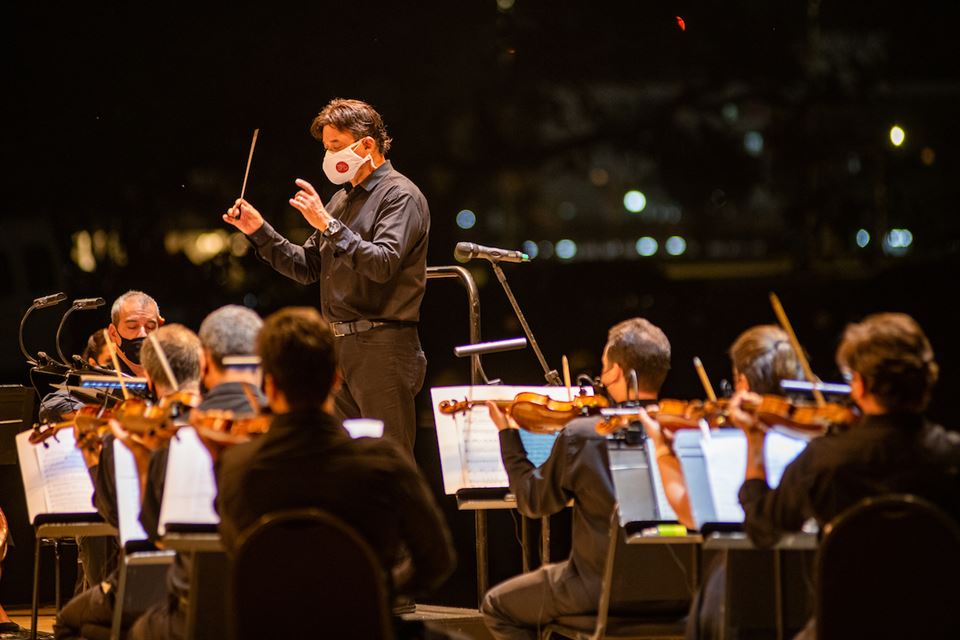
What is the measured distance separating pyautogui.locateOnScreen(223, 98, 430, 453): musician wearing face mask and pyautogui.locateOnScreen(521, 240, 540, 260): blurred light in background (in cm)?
317

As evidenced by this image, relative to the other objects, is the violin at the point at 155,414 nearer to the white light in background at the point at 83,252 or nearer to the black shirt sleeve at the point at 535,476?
the black shirt sleeve at the point at 535,476

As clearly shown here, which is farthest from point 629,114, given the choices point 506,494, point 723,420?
point 723,420

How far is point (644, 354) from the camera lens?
3.54 m

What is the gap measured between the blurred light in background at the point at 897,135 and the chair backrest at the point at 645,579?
4850 millimetres

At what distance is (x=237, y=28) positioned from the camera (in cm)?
712

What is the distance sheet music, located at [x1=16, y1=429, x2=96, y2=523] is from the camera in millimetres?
3873

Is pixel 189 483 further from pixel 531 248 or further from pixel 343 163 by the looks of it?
pixel 531 248

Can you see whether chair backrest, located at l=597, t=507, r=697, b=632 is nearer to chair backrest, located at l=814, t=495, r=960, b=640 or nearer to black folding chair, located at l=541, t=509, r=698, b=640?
black folding chair, located at l=541, t=509, r=698, b=640

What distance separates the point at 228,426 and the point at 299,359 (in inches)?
13.2

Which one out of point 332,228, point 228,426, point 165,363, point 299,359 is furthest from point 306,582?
point 332,228

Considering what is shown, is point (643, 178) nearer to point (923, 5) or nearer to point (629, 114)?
point (629, 114)

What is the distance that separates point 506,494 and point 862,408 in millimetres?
1538

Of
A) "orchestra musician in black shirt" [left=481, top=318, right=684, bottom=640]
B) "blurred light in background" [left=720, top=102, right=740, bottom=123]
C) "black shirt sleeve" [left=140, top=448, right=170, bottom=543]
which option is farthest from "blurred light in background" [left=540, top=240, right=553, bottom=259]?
"black shirt sleeve" [left=140, top=448, right=170, bottom=543]

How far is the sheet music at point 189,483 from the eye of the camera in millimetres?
2762
